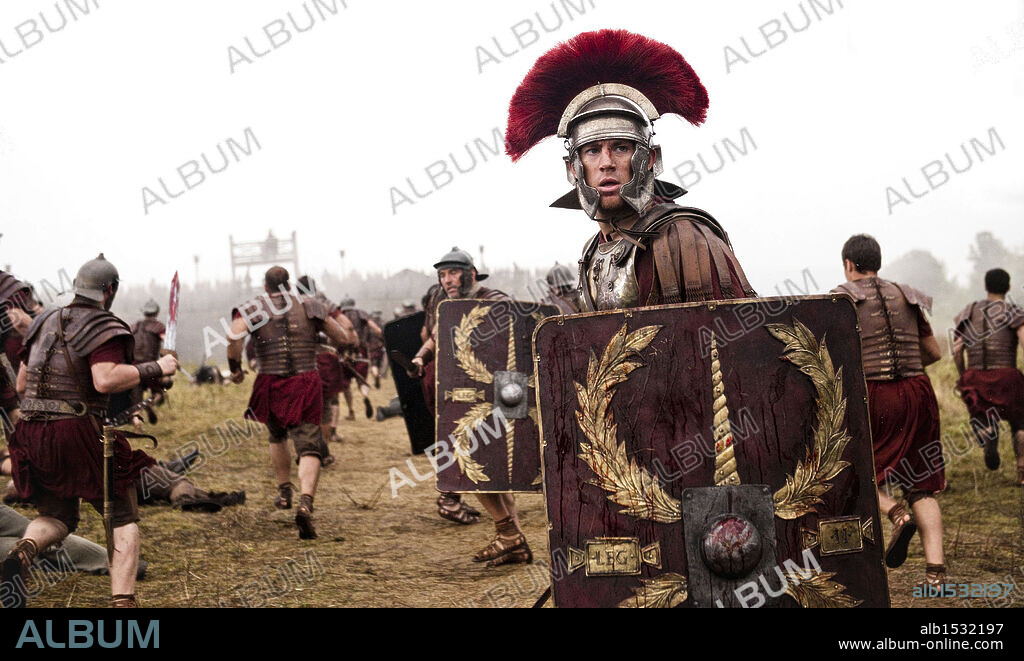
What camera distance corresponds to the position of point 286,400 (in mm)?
5578

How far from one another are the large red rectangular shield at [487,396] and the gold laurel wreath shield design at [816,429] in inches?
81.4

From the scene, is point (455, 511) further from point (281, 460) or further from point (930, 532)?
point (930, 532)

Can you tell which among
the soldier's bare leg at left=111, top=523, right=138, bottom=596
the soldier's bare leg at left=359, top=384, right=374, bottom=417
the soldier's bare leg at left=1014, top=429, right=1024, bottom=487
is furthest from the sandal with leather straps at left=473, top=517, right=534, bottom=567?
the soldier's bare leg at left=359, top=384, right=374, bottom=417

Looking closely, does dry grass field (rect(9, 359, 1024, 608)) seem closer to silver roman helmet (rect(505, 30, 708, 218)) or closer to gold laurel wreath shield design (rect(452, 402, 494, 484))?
gold laurel wreath shield design (rect(452, 402, 494, 484))

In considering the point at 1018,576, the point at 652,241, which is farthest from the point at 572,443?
the point at 1018,576

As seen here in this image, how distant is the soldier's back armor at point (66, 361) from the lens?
342cm

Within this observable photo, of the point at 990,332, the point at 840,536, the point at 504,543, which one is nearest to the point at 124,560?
the point at 504,543

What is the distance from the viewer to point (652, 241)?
2.44 metres

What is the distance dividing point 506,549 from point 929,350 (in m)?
2.72

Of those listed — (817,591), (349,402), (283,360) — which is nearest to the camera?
(817,591)

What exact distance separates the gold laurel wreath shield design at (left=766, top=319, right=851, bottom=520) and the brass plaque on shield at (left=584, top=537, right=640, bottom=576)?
0.41 metres

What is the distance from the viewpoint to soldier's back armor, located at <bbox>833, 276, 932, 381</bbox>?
384cm

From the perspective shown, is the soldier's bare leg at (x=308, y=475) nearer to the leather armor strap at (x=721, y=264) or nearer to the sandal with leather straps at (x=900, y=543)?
the sandal with leather straps at (x=900, y=543)
